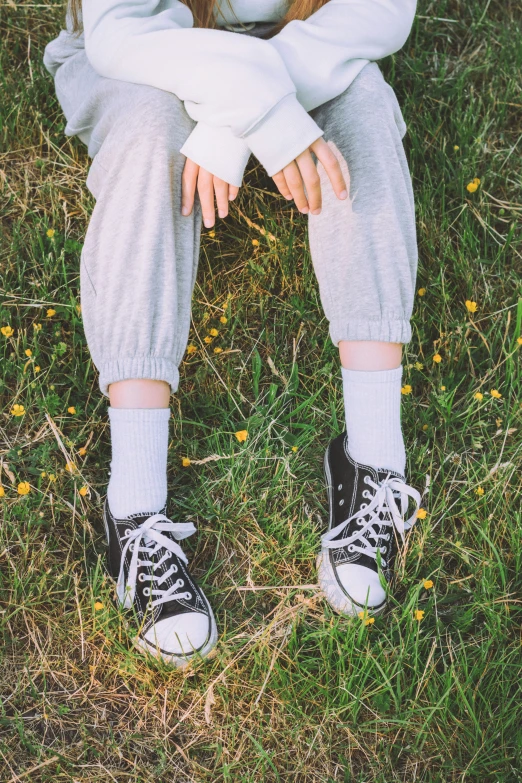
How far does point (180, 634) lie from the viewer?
1279 mm

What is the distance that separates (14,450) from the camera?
1.49m

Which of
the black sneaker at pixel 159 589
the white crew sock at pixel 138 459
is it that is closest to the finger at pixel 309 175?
the white crew sock at pixel 138 459

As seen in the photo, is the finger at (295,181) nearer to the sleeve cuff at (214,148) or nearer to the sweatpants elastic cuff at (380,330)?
the sleeve cuff at (214,148)

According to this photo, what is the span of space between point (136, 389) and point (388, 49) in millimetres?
788

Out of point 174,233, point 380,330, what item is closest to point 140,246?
point 174,233

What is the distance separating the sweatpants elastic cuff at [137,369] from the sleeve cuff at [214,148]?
1.10 feet

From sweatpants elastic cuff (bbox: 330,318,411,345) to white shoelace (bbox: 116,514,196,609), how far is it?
0.47 m

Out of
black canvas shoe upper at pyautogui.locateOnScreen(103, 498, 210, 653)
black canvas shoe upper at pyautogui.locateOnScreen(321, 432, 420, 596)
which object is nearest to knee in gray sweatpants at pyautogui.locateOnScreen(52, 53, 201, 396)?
black canvas shoe upper at pyautogui.locateOnScreen(103, 498, 210, 653)

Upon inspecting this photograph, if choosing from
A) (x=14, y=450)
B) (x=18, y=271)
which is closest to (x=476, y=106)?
(x=18, y=271)

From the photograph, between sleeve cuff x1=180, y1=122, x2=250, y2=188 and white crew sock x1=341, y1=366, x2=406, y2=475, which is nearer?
sleeve cuff x1=180, y1=122, x2=250, y2=188

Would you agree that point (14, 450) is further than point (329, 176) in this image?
Yes

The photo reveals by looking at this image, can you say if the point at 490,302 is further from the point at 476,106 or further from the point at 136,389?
the point at 136,389

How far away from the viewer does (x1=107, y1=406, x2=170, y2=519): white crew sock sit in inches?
52.0

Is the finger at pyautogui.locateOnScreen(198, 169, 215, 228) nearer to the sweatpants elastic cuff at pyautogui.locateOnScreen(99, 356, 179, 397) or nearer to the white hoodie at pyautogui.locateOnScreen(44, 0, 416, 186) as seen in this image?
the white hoodie at pyautogui.locateOnScreen(44, 0, 416, 186)
